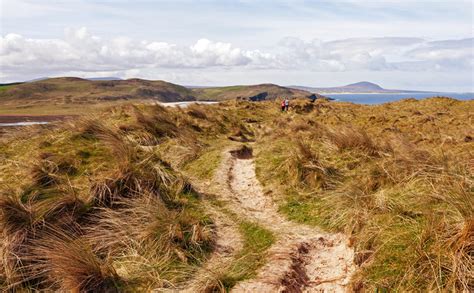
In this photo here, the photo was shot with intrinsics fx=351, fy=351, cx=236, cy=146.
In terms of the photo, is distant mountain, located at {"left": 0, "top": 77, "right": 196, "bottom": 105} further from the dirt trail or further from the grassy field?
the dirt trail

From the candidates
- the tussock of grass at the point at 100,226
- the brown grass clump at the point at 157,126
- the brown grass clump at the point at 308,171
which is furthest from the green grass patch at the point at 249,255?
the brown grass clump at the point at 157,126

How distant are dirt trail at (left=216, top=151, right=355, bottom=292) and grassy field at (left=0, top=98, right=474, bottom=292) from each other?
0.25 meters

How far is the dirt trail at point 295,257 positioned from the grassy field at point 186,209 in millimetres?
245

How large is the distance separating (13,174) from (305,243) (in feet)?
23.8

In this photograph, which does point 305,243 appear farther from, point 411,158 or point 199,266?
point 411,158

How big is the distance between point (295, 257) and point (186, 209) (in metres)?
3.06

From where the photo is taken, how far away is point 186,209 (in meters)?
8.16

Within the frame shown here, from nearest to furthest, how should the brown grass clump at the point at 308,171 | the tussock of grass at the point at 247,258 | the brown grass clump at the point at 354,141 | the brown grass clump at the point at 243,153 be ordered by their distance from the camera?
the tussock of grass at the point at 247,258 → the brown grass clump at the point at 308,171 → the brown grass clump at the point at 354,141 → the brown grass clump at the point at 243,153

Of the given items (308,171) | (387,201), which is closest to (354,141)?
(308,171)

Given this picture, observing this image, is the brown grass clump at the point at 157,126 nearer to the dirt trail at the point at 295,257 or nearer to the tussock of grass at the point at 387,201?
the tussock of grass at the point at 387,201

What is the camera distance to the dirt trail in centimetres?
533

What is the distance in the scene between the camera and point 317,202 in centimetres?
834

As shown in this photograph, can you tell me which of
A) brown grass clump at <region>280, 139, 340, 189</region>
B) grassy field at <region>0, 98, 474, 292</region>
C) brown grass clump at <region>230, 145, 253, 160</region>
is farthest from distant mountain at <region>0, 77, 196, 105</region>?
brown grass clump at <region>280, 139, 340, 189</region>

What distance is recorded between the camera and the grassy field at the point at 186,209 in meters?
5.12
